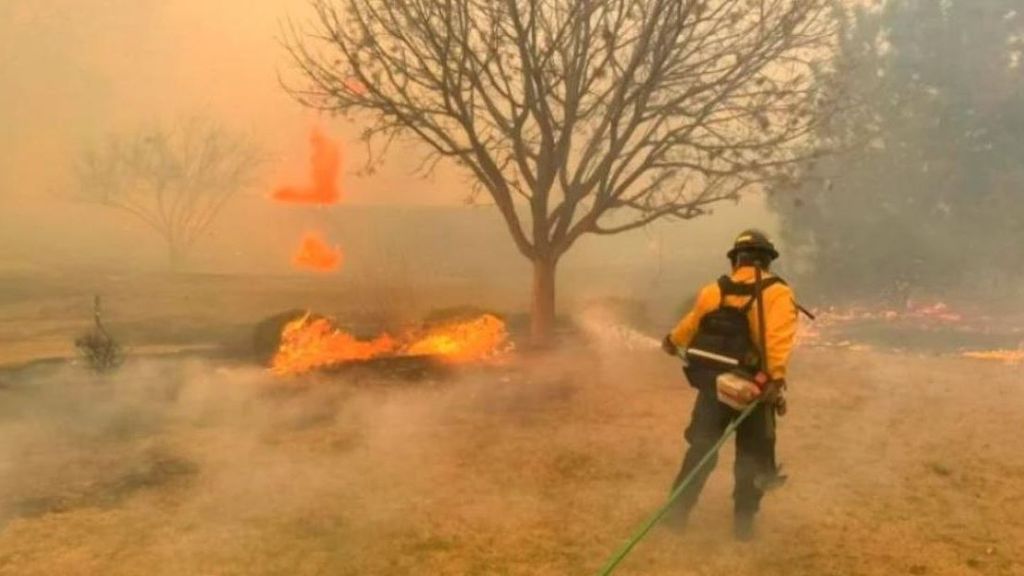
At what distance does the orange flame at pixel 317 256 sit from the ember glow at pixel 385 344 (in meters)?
26.1

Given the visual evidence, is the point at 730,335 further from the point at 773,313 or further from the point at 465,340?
the point at 465,340

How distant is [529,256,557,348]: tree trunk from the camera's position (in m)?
13.5

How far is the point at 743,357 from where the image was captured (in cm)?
522

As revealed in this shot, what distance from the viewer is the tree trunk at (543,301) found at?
1353cm

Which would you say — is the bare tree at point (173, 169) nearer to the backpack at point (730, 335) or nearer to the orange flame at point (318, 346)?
the orange flame at point (318, 346)

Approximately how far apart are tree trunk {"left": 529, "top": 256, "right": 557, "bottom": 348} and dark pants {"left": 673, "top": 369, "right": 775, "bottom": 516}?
26.5 ft

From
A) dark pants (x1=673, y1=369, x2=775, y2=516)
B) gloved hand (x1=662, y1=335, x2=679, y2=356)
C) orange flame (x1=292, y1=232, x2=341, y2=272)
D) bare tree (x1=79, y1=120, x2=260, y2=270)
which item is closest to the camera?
dark pants (x1=673, y1=369, x2=775, y2=516)

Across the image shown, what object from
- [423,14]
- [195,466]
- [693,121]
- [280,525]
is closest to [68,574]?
[280,525]

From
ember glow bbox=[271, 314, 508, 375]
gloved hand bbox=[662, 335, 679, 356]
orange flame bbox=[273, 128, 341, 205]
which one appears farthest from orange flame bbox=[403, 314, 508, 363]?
orange flame bbox=[273, 128, 341, 205]

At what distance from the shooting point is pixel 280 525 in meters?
5.66

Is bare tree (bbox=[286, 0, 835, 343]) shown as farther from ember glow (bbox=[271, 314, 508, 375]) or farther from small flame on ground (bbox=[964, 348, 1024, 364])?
small flame on ground (bbox=[964, 348, 1024, 364])

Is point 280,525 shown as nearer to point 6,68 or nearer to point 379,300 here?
point 379,300

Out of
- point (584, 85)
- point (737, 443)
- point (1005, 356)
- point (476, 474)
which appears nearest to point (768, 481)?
point (737, 443)

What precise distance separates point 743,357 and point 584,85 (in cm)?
781
